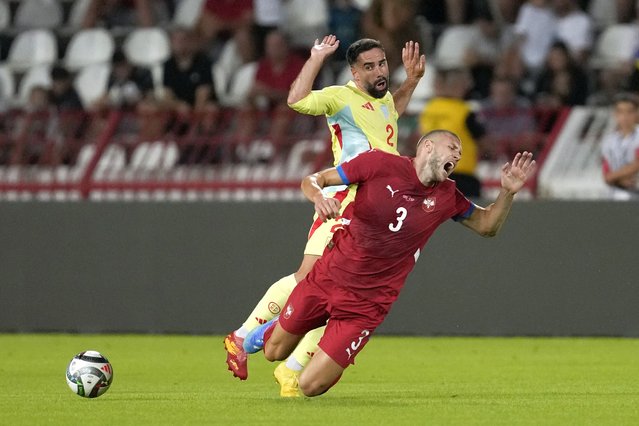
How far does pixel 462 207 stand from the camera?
9172 mm

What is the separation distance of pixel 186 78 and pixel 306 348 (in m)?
8.05

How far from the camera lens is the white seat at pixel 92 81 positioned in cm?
1909

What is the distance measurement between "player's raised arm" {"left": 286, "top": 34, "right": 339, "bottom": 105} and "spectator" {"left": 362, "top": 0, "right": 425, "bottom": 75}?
629 cm

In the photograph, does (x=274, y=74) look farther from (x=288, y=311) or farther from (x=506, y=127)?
(x=288, y=311)

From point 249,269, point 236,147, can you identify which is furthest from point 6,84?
point 249,269

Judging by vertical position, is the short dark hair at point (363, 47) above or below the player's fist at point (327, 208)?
above

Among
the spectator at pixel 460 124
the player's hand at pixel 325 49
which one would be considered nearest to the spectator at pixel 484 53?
the spectator at pixel 460 124

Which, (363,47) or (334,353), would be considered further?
(363,47)

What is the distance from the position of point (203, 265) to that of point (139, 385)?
5380 millimetres

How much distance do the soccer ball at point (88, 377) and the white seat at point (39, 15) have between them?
11782 millimetres

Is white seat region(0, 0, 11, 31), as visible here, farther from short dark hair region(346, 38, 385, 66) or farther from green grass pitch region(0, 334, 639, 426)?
short dark hair region(346, 38, 385, 66)

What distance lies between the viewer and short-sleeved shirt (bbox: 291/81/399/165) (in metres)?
10.0

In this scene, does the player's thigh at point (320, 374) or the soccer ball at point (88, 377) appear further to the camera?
the soccer ball at point (88, 377)

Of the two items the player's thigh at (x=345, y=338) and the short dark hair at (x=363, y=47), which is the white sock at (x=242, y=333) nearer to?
the player's thigh at (x=345, y=338)
